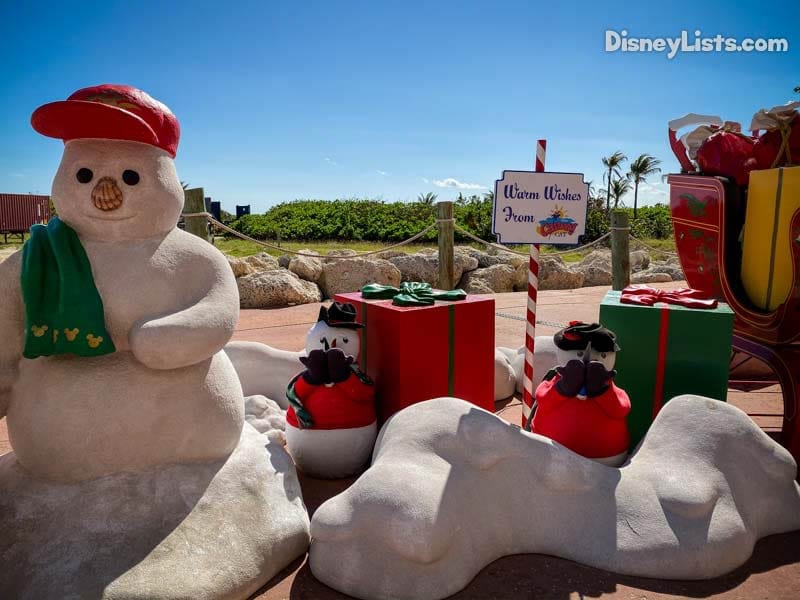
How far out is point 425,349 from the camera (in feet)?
11.1

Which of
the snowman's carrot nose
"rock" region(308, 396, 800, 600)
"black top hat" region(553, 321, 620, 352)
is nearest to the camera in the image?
"rock" region(308, 396, 800, 600)

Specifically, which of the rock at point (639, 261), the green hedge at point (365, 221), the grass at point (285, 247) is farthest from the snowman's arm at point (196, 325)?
the green hedge at point (365, 221)

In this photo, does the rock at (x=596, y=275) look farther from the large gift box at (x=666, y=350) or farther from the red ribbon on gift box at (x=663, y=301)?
the large gift box at (x=666, y=350)

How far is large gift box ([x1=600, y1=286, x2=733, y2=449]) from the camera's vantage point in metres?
3.14

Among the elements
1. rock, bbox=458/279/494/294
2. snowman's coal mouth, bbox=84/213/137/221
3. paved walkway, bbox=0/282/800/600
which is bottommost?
paved walkway, bbox=0/282/800/600

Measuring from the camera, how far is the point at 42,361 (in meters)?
2.44

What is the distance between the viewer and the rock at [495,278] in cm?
1076

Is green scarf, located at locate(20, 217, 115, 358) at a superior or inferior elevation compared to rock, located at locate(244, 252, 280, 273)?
superior

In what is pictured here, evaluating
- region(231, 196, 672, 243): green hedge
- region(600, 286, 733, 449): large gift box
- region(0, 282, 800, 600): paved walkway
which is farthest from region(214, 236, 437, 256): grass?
region(0, 282, 800, 600): paved walkway

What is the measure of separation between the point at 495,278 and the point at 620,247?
154 inches

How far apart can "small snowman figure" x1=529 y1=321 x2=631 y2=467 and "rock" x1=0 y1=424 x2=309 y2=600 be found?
1193 millimetres

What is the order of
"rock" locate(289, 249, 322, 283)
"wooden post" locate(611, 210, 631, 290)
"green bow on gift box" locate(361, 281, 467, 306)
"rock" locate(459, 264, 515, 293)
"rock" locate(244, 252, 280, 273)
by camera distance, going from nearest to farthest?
1. "green bow on gift box" locate(361, 281, 467, 306)
2. "wooden post" locate(611, 210, 631, 290)
3. "rock" locate(289, 249, 322, 283)
4. "rock" locate(244, 252, 280, 273)
5. "rock" locate(459, 264, 515, 293)

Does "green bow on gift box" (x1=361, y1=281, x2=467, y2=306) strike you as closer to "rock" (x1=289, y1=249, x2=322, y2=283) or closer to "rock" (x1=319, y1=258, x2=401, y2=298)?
"rock" (x1=319, y1=258, x2=401, y2=298)

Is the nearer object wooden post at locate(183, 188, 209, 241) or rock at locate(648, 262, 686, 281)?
wooden post at locate(183, 188, 209, 241)
